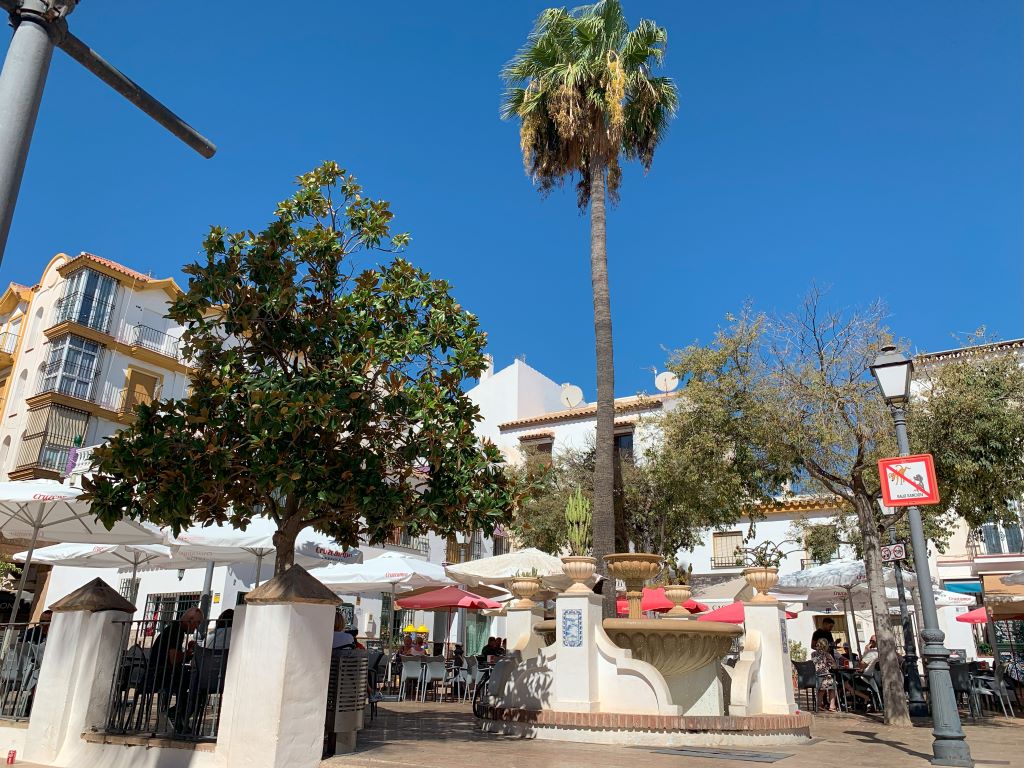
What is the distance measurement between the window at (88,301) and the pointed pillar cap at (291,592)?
30.0m

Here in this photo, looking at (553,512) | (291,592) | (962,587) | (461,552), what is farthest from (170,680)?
(461,552)

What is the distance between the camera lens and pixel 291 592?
6.91 m

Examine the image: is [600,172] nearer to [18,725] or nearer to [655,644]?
[655,644]

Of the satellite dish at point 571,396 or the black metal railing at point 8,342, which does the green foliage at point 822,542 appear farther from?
the black metal railing at point 8,342

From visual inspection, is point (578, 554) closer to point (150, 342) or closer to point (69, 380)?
point (69, 380)

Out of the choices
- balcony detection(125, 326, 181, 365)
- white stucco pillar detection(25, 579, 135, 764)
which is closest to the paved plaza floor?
white stucco pillar detection(25, 579, 135, 764)

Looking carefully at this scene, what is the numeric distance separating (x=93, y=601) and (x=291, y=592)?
2842 mm

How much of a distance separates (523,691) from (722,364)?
8071 millimetres

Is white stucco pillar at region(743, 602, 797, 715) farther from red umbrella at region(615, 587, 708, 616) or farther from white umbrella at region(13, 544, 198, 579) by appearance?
white umbrella at region(13, 544, 198, 579)

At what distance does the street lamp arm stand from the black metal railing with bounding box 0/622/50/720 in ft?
22.1

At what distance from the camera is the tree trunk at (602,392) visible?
14102 millimetres

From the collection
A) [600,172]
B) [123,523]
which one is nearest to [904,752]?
[123,523]

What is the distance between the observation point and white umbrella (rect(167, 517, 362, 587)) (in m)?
12.0

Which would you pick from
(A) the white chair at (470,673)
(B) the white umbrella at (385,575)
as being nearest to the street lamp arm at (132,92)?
(A) the white chair at (470,673)
